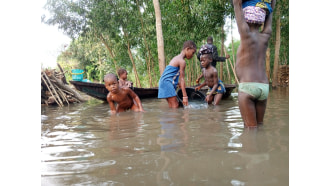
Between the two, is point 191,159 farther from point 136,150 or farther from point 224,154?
point 136,150

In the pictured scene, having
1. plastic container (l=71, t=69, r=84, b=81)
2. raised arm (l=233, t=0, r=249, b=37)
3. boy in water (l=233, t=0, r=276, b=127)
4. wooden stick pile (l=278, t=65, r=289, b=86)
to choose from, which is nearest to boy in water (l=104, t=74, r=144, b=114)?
boy in water (l=233, t=0, r=276, b=127)

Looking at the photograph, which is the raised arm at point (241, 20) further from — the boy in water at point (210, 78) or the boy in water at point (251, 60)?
the boy in water at point (210, 78)

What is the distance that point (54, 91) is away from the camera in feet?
25.6

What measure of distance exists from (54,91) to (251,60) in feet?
23.4

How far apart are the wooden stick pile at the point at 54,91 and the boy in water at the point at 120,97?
378 cm

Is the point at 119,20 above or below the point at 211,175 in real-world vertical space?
above

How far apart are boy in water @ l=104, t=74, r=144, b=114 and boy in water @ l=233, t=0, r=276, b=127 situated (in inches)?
101

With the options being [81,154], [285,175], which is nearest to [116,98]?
[81,154]

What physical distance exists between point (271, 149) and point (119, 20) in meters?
12.5

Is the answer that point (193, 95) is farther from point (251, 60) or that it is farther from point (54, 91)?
point (54, 91)

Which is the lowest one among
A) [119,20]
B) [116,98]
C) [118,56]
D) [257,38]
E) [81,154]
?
[81,154]

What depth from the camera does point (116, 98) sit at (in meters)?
4.64

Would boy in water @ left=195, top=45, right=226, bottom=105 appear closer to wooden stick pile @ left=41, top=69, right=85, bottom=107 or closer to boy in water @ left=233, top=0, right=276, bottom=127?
boy in water @ left=233, top=0, right=276, bottom=127

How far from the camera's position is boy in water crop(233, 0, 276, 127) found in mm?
2412
